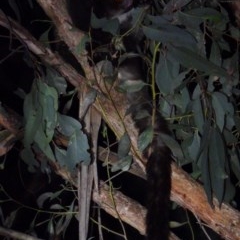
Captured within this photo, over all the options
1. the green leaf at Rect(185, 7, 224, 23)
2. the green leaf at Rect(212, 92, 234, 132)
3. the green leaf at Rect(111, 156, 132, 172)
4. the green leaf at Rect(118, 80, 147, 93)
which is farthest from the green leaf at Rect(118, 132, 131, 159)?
the green leaf at Rect(185, 7, 224, 23)

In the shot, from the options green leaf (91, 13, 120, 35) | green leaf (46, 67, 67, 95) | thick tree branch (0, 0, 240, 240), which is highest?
green leaf (91, 13, 120, 35)

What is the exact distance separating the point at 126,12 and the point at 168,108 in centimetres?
54

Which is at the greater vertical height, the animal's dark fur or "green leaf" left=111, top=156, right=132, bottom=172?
"green leaf" left=111, top=156, right=132, bottom=172

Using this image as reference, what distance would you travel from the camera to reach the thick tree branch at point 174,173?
1.22 meters

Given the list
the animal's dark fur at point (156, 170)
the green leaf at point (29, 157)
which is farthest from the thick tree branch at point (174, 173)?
the green leaf at point (29, 157)

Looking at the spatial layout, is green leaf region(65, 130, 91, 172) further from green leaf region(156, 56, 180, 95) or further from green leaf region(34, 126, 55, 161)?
green leaf region(156, 56, 180, 95)

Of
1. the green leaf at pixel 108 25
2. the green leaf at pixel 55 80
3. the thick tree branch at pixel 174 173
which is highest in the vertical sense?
the green leaf at pixel 108 25

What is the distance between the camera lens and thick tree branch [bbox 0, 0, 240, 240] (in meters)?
1.22

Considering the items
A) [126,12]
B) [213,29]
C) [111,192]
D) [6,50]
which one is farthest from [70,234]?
[213,29]

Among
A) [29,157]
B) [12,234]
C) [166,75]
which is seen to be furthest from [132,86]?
[12,234]

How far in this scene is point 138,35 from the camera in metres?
1.67

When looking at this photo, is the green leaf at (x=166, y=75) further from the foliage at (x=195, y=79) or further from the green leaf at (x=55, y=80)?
the green leaf at (x=55, y=80)

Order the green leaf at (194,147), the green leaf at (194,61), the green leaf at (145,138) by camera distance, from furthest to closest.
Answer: the green leaf at (194,147)
the green leaf at (145,138)
the green leaf at (194,61)

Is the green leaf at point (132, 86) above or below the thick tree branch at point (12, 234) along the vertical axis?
above
